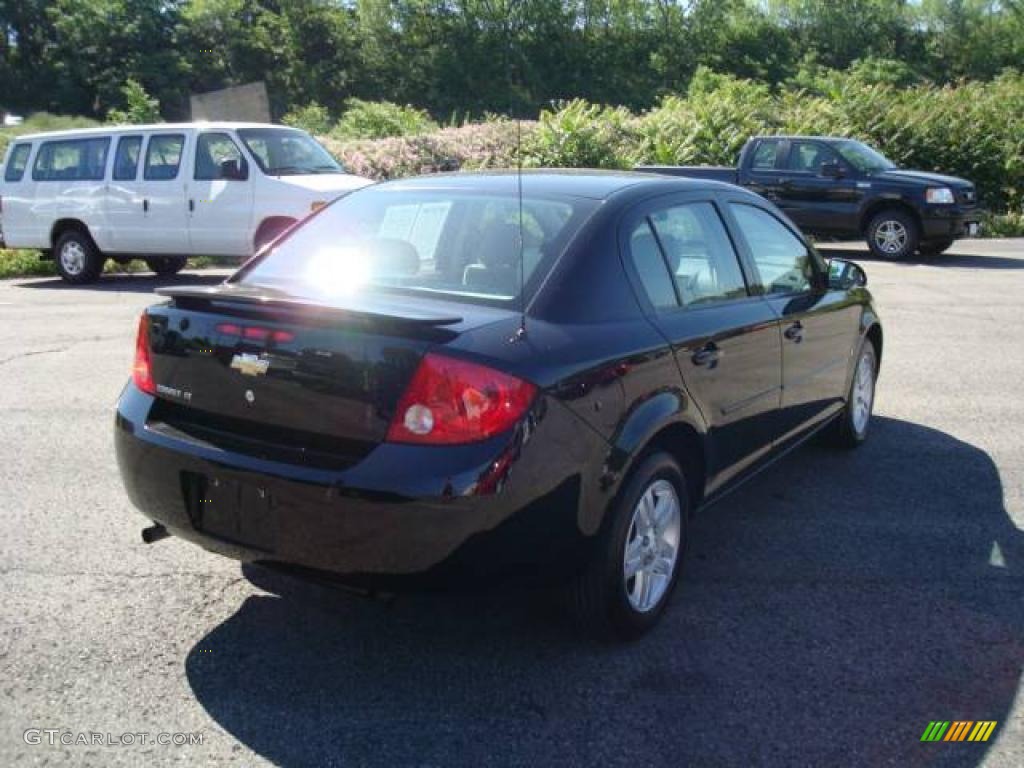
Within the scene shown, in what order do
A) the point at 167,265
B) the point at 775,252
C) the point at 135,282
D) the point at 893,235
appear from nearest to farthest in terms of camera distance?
the point at 775,252
the point at 135,282
the point at 167,265
the point at 893,235

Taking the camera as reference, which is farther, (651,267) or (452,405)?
(651,267)

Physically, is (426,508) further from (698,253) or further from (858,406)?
(858,406)

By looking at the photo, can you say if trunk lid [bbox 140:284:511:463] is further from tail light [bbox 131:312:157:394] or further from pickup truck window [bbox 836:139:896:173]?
pickup truck window [bbox 836:139:896:173]

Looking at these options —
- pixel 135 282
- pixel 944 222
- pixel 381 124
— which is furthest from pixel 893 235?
pixel 381 124

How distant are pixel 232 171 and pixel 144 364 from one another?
30.9 ft

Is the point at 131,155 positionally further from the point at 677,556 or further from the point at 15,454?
the point at 677,556

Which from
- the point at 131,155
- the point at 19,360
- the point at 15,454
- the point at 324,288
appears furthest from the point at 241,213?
the point at 324,288

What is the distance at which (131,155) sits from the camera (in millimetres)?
13250

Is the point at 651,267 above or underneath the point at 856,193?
above

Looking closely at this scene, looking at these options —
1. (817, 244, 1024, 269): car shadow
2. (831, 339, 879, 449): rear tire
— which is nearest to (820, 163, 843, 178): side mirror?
(817, 244, 1024, 269): car shadow

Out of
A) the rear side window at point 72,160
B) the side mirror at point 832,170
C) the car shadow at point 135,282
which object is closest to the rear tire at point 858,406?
the car shadow at point 135,282

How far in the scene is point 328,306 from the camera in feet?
10.3

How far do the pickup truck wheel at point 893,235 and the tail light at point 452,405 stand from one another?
14449 millimetres

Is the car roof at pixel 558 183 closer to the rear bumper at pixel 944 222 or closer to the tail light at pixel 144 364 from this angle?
the tail light at pixel 144 364
